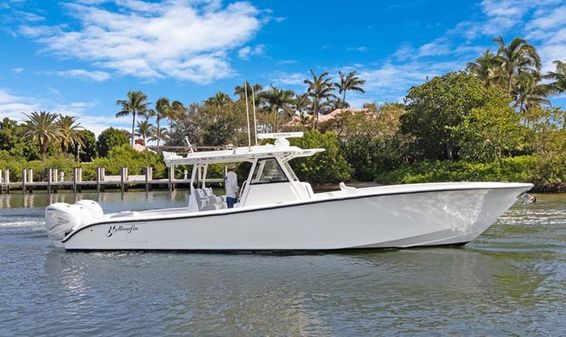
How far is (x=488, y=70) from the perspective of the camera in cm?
5316

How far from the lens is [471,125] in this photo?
119 ft

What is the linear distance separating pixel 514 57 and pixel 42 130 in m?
55.8

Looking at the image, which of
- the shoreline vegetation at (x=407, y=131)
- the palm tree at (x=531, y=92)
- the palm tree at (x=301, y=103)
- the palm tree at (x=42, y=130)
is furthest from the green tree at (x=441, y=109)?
the palm tree at (x=42, y=130)

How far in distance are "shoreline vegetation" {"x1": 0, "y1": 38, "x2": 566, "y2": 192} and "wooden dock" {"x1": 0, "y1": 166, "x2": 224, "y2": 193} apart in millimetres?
3140

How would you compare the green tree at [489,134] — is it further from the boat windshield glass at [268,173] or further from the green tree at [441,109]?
the boat windshield glass at [268,173]

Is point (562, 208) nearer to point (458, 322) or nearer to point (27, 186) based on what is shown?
point (458, 322)

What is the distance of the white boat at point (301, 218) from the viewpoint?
11.1 m

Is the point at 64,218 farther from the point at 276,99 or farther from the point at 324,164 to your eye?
the point at 276,99

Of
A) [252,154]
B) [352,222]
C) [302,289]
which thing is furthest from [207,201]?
[302,289]

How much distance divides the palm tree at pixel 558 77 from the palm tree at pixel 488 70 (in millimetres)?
8696

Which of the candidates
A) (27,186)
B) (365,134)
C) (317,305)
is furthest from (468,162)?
(27,186)

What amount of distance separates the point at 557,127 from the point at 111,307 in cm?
3567

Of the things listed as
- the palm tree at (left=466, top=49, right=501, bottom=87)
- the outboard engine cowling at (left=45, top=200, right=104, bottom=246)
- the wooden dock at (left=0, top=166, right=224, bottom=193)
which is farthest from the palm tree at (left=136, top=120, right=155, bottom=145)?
the outboard engine cowling at (left=45, top=200, right=104, bottom=246)

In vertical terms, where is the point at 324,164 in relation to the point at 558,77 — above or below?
below
